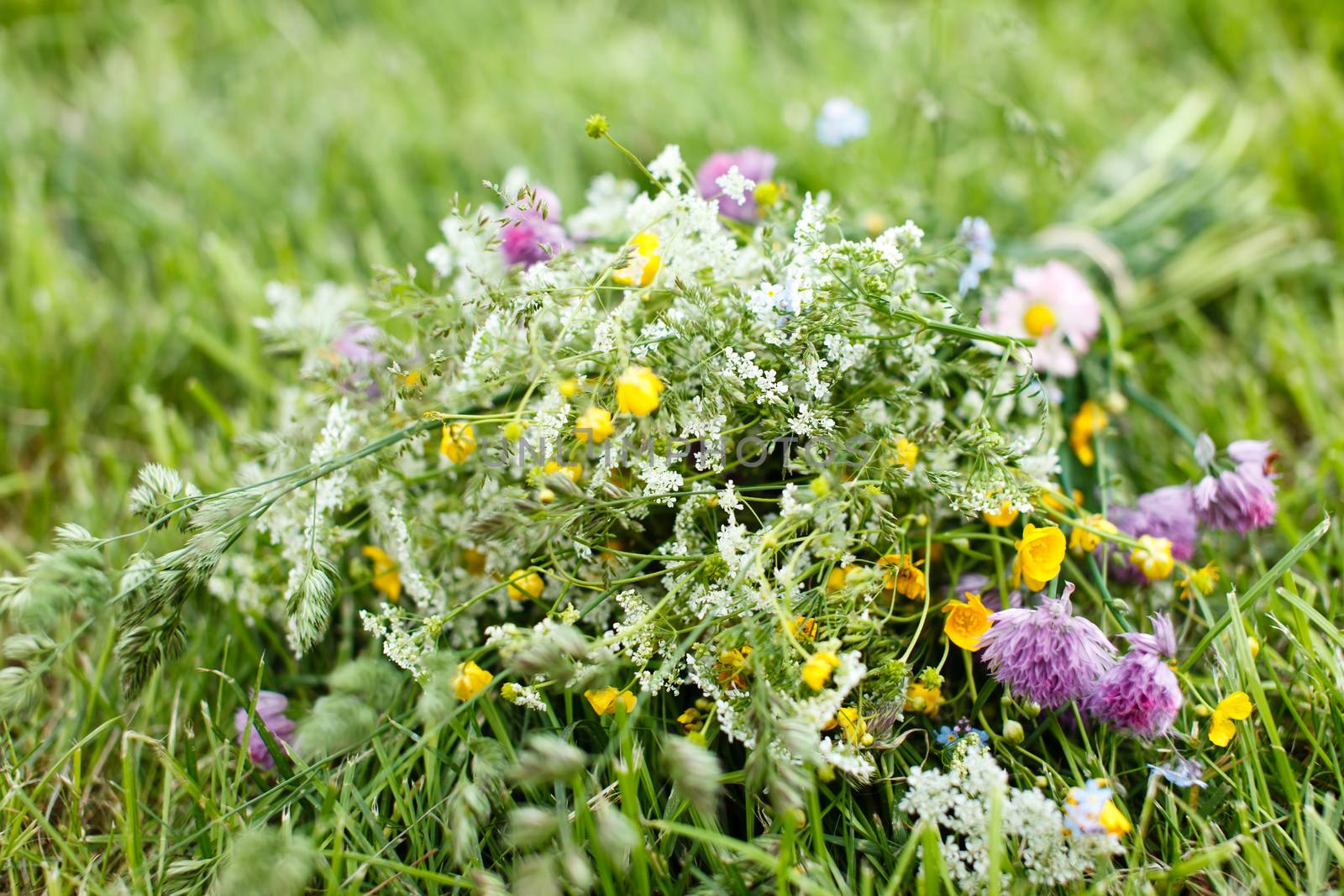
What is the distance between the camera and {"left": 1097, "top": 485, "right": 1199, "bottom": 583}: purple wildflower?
3.90 feet

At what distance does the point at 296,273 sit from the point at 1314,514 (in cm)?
180

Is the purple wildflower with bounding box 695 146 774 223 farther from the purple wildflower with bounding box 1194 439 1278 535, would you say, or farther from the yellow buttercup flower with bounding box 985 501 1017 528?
the purple wildflower with bounding box 1194 439 1278 535

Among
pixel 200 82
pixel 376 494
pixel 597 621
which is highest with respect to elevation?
pixel 200 82

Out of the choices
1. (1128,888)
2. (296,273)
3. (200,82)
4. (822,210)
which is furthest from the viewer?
(200,82)

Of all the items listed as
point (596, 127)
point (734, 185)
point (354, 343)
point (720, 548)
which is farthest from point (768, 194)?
point (354, 343)

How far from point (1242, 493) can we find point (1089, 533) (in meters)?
0.21

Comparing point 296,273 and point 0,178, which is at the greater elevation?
point 0,178

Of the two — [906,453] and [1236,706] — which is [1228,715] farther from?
[906,453]

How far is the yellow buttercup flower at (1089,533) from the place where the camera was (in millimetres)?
1070

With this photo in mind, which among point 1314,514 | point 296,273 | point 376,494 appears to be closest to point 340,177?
point 296,273

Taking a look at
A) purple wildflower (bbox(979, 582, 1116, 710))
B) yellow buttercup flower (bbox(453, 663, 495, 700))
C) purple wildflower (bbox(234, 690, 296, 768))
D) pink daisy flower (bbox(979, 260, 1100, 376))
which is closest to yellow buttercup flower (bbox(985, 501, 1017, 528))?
purple wildflower (bbox(979, 582, 1116, 710))

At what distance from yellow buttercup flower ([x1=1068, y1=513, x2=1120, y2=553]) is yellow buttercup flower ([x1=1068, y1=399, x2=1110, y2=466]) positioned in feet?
0.60

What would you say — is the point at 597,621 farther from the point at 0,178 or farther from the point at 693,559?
the point at 0,178

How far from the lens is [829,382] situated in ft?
3.32
